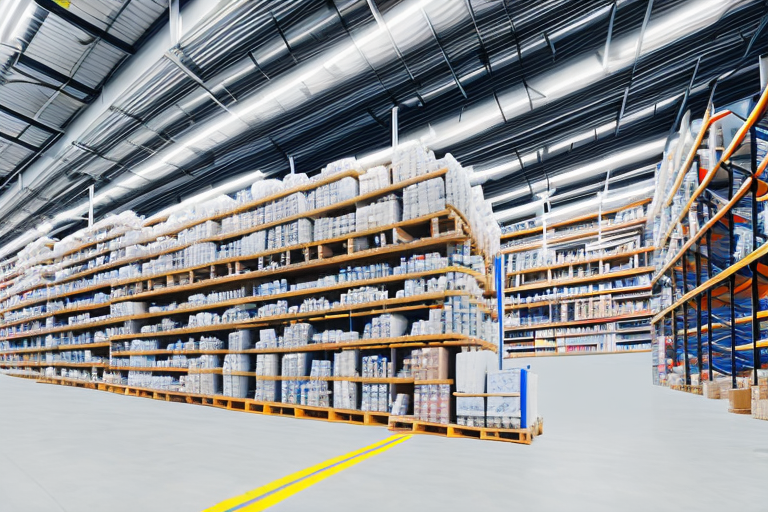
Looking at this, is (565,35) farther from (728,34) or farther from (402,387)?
(402,387)

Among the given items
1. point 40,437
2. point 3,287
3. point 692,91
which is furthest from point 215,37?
point 3,287

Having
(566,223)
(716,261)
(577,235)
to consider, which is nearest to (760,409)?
(716,261)

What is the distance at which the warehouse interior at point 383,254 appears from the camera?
11.4 ft

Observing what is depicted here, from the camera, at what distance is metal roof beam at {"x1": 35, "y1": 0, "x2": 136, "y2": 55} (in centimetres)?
730

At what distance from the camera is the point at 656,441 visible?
4.35 meters

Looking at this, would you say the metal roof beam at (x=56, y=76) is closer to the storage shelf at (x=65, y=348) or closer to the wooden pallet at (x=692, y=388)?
the storage shelf at (x=65, y=348)

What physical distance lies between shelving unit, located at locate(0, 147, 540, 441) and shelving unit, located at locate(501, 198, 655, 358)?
6124 mm

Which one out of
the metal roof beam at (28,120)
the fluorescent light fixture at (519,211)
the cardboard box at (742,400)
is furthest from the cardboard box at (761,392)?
the metal roof beam at (28,120)

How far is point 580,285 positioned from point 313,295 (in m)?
9.50

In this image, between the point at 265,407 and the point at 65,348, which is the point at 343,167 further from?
the point at 65,348

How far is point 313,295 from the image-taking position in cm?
745

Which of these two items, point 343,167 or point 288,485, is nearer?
point 288,485

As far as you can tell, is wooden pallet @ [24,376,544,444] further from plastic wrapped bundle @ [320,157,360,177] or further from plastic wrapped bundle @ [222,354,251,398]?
plastic wrapped bundle @ [320,157,360,177]

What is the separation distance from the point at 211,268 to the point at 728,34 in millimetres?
9447
